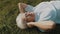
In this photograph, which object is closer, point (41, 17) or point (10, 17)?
point (41, 17)

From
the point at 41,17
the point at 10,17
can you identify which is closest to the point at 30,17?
the point at 41,17

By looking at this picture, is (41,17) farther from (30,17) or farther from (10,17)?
(10,17)

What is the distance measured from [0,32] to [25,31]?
27 cm

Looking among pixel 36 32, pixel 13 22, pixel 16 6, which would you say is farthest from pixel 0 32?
pixel 16 6

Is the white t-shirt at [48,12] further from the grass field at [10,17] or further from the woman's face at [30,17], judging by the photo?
the grass field at [10,17]

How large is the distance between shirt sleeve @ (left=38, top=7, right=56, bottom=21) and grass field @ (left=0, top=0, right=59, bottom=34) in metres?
0.16

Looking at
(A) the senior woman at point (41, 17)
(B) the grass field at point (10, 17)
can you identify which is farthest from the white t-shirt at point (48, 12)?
(B) the grass field at point (10, 17)

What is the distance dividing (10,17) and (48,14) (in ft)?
1.80

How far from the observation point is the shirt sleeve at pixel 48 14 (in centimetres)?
194

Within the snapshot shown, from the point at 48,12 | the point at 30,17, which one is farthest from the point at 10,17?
the point at 48,12

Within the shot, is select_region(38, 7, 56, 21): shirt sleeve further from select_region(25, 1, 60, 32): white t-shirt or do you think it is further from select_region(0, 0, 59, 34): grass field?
select_region(0, 0, 59, 34): grass field

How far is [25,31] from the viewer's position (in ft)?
6.68

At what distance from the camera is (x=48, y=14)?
1.94m

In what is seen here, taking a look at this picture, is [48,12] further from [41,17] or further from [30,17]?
[30,17]
